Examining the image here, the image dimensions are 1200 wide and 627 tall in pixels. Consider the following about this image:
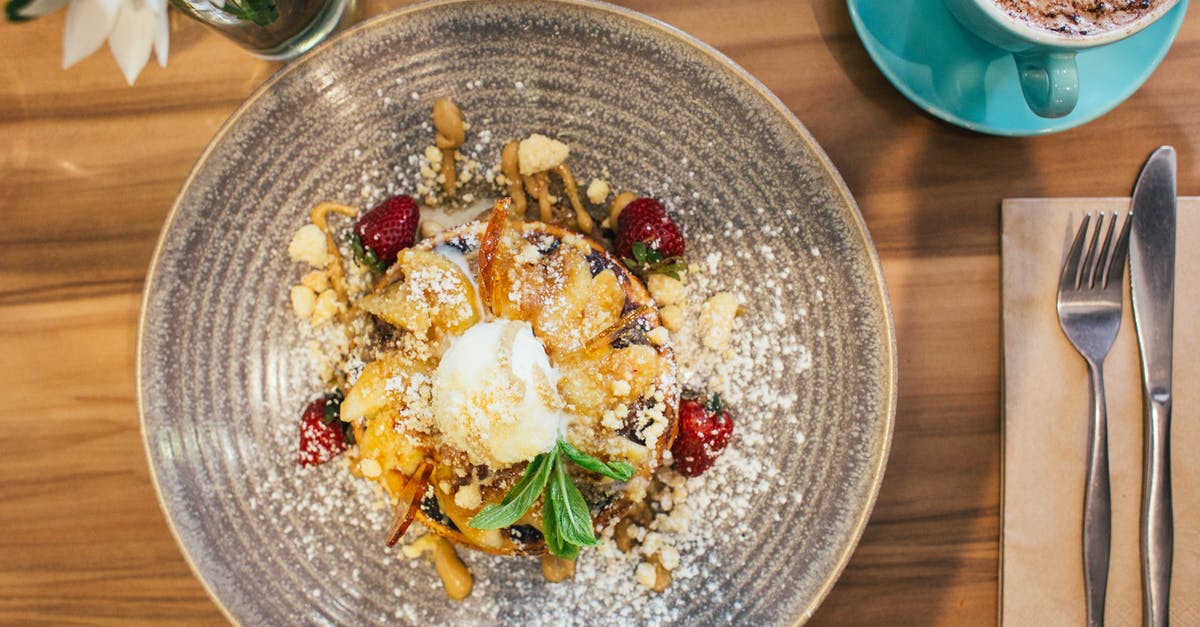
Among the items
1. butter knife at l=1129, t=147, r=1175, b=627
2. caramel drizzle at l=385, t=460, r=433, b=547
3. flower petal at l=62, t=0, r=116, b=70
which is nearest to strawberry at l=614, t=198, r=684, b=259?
caramel drizzle at l=385, t=460, r=433, b=547

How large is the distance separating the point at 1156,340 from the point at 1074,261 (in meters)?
0.21

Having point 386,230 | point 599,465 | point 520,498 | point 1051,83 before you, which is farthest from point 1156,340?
point 386,230

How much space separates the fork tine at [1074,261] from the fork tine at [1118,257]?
5 centimetres

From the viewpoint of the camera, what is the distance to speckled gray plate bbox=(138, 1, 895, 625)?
4.83ft

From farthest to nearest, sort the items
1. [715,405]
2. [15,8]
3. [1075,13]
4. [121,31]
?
[715,405] < [121,31] < [1075,13] < [15,8]

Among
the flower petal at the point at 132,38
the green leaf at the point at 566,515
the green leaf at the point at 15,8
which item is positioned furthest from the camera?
the flower petal at the point at 132,38

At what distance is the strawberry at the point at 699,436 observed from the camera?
1.49 metres

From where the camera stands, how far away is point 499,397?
1292mm

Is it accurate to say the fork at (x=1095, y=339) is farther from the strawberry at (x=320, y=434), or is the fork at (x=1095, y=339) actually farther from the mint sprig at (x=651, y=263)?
the strawberry at (x=320, y=434)

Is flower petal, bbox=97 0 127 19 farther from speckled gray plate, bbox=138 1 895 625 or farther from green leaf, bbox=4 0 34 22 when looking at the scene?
speckled gray plate, bbox=138 1 895 625

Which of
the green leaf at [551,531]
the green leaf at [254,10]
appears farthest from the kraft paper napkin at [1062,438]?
the green leaf at [254,10]

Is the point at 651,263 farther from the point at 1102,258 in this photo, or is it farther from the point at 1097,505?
the point at 1097,505

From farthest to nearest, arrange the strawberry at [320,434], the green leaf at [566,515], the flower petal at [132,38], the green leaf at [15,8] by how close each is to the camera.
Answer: the strawberry at [320,434]
the flower petal at [132,38]
the green leaf at [566,515]
the green leaf at [15,8]

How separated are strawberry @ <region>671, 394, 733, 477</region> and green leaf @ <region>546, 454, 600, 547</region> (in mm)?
274
